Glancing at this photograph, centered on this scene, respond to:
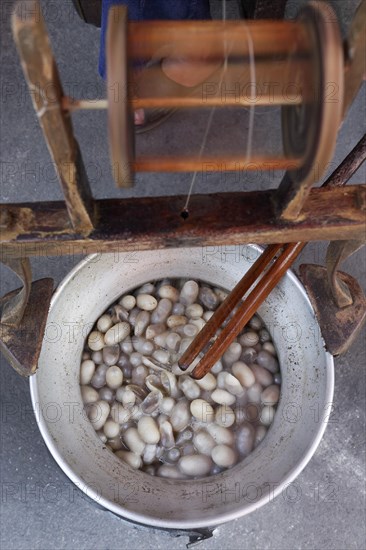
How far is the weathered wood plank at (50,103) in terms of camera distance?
0.45m

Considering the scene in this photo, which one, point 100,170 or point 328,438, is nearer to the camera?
point 328,438

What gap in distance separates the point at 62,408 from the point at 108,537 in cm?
35

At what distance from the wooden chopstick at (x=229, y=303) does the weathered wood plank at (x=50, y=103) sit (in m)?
0.31

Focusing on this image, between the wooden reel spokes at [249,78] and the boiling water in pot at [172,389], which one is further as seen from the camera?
the boiling water in pot at [172,389]

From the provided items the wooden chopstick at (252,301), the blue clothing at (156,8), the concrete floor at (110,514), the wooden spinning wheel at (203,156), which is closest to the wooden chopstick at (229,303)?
the wooden chopstick at (252,301)

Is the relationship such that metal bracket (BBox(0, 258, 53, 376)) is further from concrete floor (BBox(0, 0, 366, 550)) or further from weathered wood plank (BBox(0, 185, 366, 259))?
concrete floor (BBox(0, 0, 366, 550))

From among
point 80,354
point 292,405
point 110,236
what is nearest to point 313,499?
point 292,405

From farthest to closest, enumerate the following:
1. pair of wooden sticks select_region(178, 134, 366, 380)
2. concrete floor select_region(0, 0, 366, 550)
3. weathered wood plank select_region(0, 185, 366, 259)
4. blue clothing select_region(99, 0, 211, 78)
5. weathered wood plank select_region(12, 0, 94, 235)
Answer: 1. concrete floor select_region(0, 0, 366, 550)
2. blue clothing select_region(99, 0, 211, 78)
3. pair of wooden sticks select_region(178, 134, 366, 380)
4. weathered wood plank select_region(0, 185, 366, 259)
5. weathered wood plank select_region(12, 0, 94, 235)

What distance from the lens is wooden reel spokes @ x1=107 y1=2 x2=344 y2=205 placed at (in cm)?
Answer: 48

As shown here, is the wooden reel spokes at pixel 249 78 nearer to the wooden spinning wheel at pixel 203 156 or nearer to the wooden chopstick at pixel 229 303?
the wooden spinning wheel at pixel 203 156

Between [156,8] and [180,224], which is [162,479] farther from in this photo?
[156,8]

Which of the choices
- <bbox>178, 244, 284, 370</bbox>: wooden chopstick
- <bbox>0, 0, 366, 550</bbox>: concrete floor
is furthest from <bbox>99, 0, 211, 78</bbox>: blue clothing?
<bbox>178, 244, 284, 370</bbox>: wooden chopstick

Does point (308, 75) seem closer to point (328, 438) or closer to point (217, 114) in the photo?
point (217, 114)

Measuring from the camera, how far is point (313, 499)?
1154 millimetres
